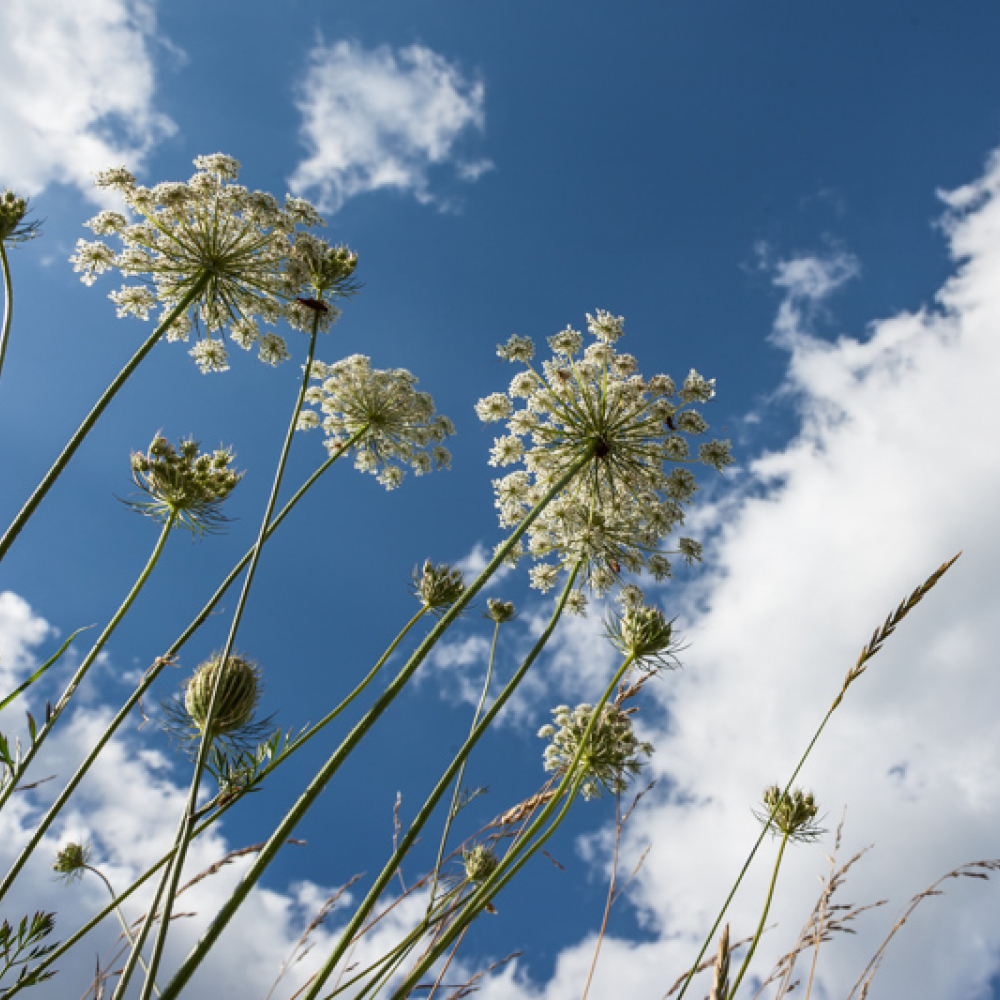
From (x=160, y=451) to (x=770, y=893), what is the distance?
448 centimetres

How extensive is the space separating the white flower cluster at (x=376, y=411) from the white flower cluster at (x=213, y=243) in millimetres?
777

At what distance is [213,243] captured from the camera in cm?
686

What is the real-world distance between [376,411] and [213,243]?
2.25 meters

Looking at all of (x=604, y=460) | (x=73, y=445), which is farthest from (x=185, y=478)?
(x=604, y=460)

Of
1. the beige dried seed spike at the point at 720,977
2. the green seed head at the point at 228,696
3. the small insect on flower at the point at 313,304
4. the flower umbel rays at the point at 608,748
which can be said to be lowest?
the beige dried seed spike at the point at 720,977

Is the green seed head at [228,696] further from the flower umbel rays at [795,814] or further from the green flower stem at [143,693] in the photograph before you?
the flower umbel rays at [795,814]

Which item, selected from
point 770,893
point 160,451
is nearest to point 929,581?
point 770,893

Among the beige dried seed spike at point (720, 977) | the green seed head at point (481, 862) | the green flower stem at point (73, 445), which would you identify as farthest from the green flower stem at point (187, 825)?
the green seed head at point (481, 862)

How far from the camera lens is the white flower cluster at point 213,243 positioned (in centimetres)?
683

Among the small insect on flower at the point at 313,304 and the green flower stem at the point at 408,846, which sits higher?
the small insect on flower at the point at 313,304

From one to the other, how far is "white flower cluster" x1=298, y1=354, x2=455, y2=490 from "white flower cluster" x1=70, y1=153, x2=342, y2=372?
0.78 m

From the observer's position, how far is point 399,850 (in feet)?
10.9

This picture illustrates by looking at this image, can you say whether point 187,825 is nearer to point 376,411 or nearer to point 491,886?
point 491,886

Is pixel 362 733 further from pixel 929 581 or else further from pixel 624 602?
pixel 624 602
